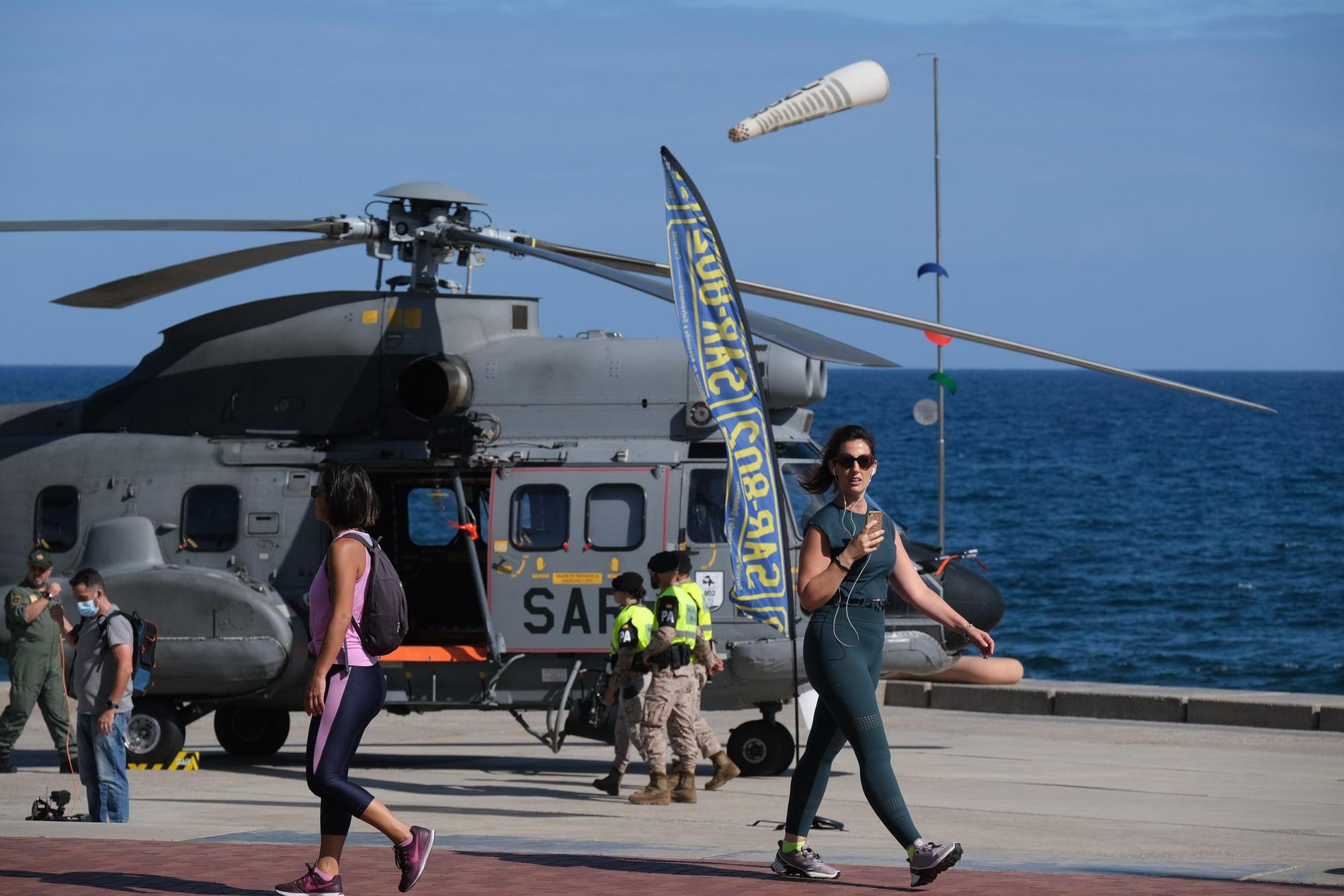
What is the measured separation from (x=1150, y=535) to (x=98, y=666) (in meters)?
51.0

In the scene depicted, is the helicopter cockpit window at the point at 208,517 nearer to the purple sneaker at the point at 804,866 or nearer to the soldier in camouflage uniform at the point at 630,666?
the soldier in camouflage uniform at the point at 630,666

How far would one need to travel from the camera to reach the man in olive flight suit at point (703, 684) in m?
11.4

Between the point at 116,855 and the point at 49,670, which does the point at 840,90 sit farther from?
the point at 49,670

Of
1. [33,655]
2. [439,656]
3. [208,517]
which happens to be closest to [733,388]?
[439,656]

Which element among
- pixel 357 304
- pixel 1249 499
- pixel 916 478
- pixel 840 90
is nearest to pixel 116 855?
pixel 840 90

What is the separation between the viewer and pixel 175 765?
44.0 ft

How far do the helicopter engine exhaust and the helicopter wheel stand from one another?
3104 millimetres

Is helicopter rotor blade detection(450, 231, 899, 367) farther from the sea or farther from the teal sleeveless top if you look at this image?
the sea

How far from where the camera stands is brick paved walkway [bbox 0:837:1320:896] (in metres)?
7.02

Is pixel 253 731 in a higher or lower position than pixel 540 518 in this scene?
lower

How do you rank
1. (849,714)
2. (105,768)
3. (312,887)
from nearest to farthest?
(312,887) → (849,714) → (105,768)

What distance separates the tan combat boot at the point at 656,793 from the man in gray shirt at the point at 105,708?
307 centimetres

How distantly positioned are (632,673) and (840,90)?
3.77 meters

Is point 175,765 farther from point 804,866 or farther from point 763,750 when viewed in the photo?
point 804,866
